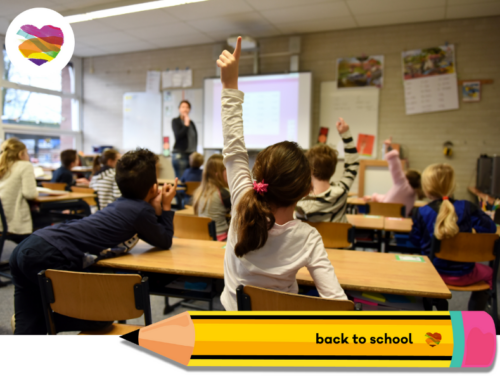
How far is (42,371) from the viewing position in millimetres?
305

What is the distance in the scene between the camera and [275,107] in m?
5.88

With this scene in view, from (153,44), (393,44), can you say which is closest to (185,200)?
(153,44)

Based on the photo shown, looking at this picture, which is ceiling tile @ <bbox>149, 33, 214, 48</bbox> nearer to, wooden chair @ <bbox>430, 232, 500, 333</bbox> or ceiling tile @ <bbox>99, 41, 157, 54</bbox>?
ceiling tile @ <bbox>99, 41, 157, 54</bbox>

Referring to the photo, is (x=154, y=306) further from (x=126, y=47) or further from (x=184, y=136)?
(x=126, y=47)

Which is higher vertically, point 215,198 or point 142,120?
point 142,120

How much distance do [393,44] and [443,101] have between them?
1109 mm

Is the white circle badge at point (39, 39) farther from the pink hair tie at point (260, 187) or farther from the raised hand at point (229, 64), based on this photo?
the pink hair tie at point (260, 187)

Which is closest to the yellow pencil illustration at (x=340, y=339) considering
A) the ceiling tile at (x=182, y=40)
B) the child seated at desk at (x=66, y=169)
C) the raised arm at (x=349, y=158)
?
the raised arm at (x=349, y=158)

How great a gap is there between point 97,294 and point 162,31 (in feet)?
18.6

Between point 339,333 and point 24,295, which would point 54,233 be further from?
point 339,333

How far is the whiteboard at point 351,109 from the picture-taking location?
5539 millimetres

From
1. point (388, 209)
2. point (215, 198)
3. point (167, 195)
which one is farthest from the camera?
point (388, 209)

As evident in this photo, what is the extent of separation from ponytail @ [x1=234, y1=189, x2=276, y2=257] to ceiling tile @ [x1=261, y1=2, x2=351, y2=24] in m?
4.57

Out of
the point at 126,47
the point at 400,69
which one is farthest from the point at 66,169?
the point at 400,69
